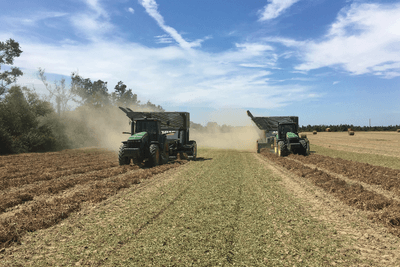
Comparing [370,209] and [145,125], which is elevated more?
[145,125]

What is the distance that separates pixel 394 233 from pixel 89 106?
58.7m

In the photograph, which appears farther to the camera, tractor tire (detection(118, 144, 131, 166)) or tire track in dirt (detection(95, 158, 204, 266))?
tractor tire (detection(118, 144, 131, 166))

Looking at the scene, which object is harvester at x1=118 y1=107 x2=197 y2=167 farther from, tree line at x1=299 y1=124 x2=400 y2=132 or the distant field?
tree line at x1=299 y1=124 x2=400 y2=132

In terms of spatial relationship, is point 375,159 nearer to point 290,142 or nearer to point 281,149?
point 290,142

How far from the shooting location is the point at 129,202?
25.2 ft

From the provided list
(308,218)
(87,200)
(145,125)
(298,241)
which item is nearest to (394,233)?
(308,218)

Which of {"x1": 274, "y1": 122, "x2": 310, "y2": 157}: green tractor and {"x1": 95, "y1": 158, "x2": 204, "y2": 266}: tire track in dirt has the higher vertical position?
{"x1": 274, "y1": 122, "x2": 310, "y2": 157}: green tractor

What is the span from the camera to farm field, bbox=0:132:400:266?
4328 mm

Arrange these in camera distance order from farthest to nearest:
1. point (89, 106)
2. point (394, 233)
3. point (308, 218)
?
point (89, 106), point (308, 218), point (394, 233)

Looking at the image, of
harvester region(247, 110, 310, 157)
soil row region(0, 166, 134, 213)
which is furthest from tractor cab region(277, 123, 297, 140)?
soil row region(0, 166, 134, 213)

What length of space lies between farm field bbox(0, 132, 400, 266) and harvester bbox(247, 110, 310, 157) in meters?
10.7

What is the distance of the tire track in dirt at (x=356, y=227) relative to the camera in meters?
4.48

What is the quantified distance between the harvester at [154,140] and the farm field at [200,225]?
475 centimetres

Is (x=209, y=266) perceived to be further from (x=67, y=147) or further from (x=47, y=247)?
(x=67, y=147)
